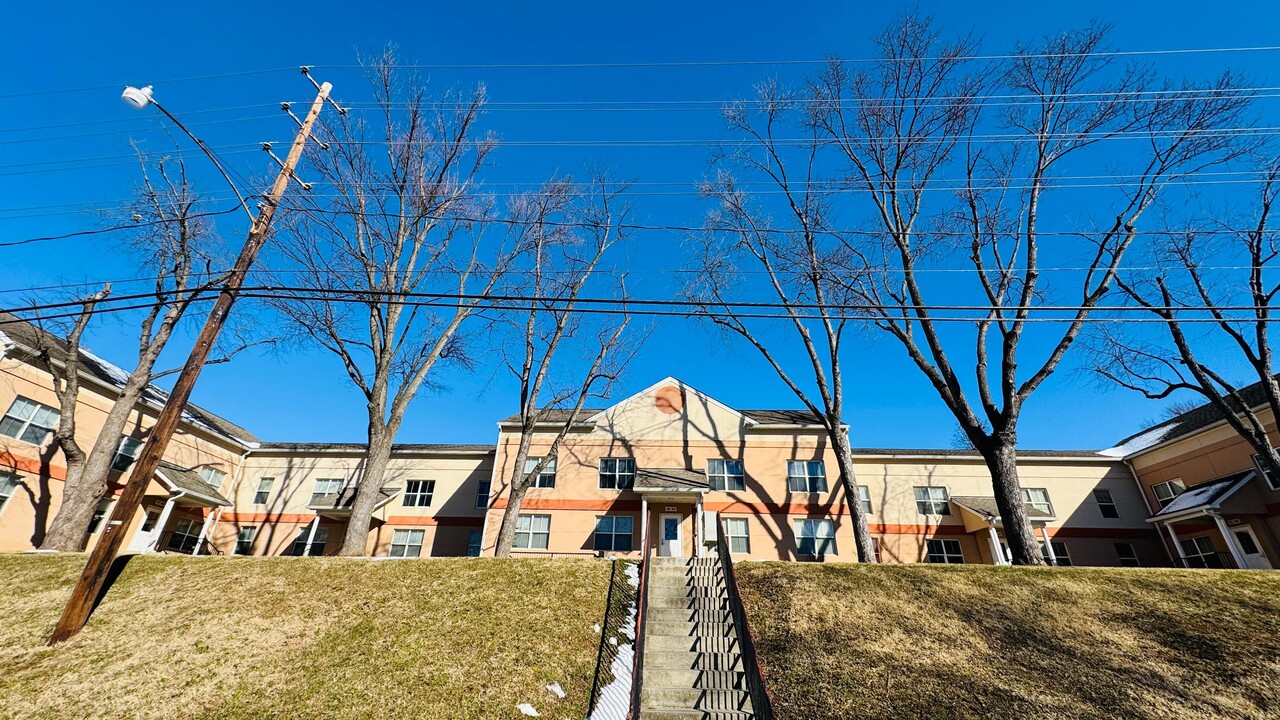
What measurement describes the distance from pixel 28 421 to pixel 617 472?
20.4 metres

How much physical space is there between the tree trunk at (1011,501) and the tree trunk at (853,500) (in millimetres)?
4750

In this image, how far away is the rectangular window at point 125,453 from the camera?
66.1ft

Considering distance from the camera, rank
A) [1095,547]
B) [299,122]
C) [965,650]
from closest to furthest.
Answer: [965,650]
[299,122]
[1095,547]

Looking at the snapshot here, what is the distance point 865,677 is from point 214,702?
9402 mm

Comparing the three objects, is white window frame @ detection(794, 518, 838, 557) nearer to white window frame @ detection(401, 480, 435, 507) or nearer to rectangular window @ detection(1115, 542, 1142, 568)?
rectangular window @ detection(1115, 542, 1142, 568)

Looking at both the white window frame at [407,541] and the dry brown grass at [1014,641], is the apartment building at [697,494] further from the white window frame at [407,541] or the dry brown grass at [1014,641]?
the dry brown grass at [1014,641]

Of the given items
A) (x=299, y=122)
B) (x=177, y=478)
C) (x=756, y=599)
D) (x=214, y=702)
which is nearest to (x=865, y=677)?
(x=756, y=599)

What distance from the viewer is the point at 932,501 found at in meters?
23.5

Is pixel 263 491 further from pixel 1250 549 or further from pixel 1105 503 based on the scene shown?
pixel 1250 549

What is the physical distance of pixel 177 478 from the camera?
839 inches

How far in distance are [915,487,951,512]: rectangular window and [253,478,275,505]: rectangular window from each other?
30487 millimetres

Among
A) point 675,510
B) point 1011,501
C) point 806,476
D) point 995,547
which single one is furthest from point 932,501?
point 675,510

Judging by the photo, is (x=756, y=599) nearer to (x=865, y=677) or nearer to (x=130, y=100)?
(x=865, y=677)

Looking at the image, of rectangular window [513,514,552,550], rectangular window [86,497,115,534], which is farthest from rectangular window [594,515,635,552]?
rectangular window [86,497,115,534]
